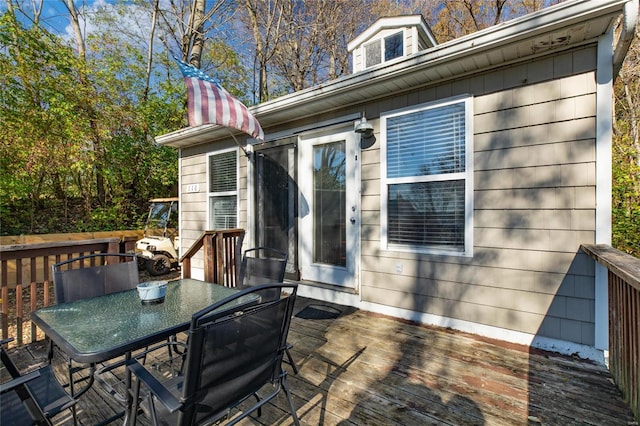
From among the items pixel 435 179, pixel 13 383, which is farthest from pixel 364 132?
pixel 13 383

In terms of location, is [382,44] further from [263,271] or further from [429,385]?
[429,385]

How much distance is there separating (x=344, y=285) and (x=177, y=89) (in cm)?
846

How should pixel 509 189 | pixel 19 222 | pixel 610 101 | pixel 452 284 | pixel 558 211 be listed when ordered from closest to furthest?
pixel 610 101, pixel 558 211, pixel 509 189, pixel 452 284, pixel 19 222

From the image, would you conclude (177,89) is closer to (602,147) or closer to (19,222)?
(19,222)

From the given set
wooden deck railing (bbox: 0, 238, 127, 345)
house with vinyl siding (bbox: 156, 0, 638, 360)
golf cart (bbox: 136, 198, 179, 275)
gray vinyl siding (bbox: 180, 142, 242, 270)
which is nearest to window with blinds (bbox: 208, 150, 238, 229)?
gray vinyl siding (bbox: 180, 142, 242, 270)

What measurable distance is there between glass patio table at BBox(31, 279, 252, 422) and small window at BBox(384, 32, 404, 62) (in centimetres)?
434

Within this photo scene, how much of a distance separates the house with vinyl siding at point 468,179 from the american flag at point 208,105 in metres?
0.81

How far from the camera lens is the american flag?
2914mm

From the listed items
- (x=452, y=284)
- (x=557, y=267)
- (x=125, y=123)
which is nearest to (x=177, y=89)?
(x=125, y=123)

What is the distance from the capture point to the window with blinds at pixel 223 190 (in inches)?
197

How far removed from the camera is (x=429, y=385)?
6.88ft

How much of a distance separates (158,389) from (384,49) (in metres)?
5.10

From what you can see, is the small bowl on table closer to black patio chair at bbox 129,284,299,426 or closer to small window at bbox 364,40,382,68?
black patio chair at bbox 129,284,299,426

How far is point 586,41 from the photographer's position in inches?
94.4
